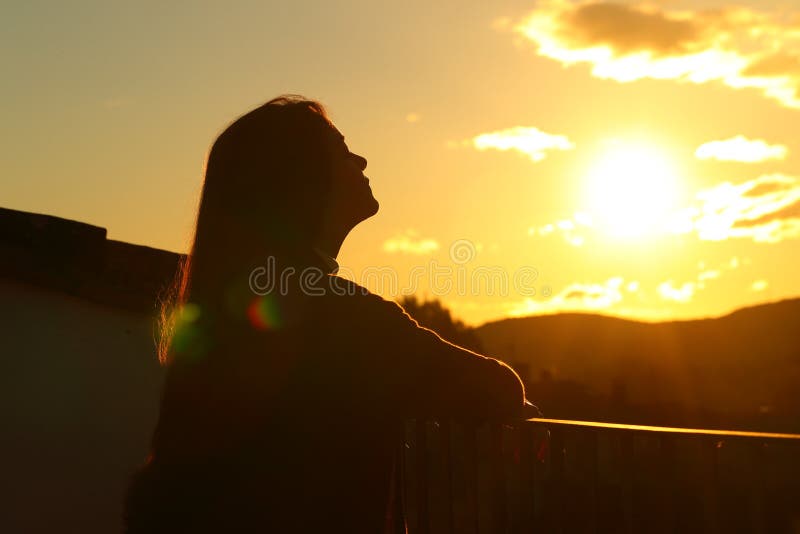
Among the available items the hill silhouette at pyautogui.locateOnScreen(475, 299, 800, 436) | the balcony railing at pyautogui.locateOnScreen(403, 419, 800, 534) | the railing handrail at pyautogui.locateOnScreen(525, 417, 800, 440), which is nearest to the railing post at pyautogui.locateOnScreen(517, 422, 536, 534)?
the balcony railing at pyautogui.locateOnScreen(403, 419, 800, 534)

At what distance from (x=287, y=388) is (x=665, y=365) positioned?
77868 mm

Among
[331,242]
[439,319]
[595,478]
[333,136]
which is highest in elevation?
[439,319]

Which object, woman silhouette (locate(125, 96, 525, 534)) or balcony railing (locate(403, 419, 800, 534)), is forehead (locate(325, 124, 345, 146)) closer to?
woman silhouette (locate(125, 96, 525, 534))

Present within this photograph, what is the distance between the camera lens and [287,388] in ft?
7.47

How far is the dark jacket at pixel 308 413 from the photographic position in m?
2.24

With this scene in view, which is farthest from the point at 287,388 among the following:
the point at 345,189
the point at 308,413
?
the point at 345,189

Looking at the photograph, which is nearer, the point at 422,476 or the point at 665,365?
the point at 422,476

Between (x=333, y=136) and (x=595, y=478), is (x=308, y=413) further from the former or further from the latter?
(x=595, y=478)

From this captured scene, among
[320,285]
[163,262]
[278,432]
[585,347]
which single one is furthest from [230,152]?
[585,347]

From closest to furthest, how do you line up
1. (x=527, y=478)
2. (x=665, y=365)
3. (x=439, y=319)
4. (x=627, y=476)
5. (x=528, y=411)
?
(x=528, y=411) → (x=627, y=476) → (x=527, y=478) → (x=439, y=319) → (x=665, y=365)

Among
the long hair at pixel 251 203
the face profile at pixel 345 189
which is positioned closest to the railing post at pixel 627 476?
the face profile at pixel 345 189

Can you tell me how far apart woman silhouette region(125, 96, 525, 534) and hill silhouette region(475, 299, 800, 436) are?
1153 inches

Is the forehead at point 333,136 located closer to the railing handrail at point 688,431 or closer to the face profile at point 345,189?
the face profile at point 345,189

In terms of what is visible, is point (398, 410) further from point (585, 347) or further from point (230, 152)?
point (585, 347)
